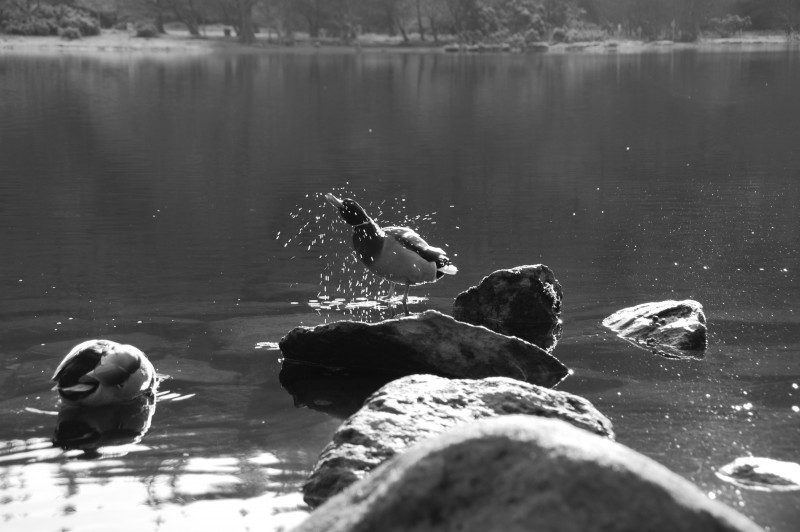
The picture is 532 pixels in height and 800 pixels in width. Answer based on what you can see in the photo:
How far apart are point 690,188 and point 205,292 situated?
10.9 m

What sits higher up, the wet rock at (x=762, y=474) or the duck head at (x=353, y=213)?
the duck head at (x=353, y=213)

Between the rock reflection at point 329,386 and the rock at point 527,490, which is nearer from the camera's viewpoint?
the rock at point 527,490

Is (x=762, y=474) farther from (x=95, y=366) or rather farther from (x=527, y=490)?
(x=95, y=366)

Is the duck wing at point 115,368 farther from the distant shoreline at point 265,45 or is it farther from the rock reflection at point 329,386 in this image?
Result: the distant shoreline at point 265,45

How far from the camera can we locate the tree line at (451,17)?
10531 cm

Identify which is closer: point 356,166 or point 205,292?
point 205,292

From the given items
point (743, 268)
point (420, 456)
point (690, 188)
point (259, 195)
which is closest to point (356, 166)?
point (259, 195)

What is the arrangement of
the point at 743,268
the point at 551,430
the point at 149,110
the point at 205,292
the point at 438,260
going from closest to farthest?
the point at 551,430 → the point at 438,260 → the point at 205,292 → the point at 743,268 → the point at 149,110

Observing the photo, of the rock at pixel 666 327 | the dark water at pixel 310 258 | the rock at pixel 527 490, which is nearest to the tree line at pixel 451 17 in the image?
the dark water at pixel 310 258

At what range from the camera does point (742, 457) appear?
6664 millimetres

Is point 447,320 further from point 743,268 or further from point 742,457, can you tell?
point 743,268

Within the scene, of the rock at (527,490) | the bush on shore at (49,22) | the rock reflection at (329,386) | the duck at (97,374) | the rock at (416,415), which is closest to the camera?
the rock at (527,490)

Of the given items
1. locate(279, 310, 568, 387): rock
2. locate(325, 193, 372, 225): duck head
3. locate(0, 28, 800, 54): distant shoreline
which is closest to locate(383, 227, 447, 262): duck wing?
locate(325, 193, 372, 225): duck head

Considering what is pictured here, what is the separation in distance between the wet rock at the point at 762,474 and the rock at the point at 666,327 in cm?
266
